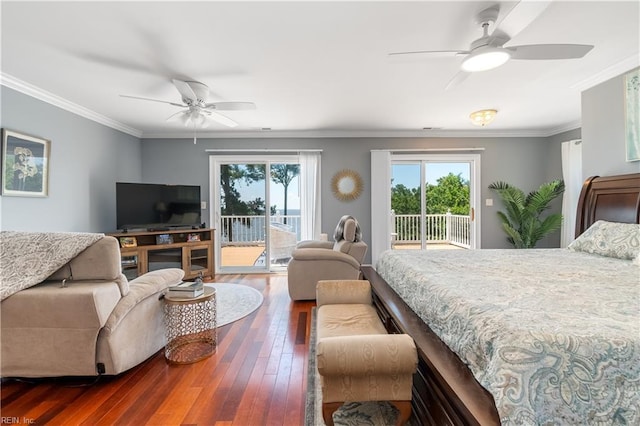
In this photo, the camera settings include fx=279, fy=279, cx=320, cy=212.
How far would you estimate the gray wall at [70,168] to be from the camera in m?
2.87

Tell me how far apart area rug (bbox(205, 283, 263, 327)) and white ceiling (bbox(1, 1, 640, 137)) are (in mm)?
2135

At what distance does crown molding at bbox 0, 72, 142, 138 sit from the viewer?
2.75m

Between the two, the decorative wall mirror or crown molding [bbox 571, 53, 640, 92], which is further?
the decorative wall mirror

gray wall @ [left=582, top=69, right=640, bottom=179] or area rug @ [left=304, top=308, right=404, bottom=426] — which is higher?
gray wall @ [left=582, top=69, right=640, bottom=179]

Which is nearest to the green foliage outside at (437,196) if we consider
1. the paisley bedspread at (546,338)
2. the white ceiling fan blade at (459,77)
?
the white ceiling fan blade at (459,77)

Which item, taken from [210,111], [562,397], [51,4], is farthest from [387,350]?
[210,111]

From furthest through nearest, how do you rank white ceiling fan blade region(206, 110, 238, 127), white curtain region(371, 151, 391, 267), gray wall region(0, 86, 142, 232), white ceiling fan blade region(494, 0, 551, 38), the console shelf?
white curtain region(371, 151, 391, 267), the console shelf, white ceiling fan blade region(206, 110, 238, 127), gray wall region(0, 86, 142, 232), white ceiling fan blade region(494, 0, 551, 38)

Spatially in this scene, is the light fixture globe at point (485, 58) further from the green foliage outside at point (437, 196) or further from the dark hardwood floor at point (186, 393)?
the green foliage outside at point (437, 196)

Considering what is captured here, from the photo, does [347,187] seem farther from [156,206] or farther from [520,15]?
[520,15]

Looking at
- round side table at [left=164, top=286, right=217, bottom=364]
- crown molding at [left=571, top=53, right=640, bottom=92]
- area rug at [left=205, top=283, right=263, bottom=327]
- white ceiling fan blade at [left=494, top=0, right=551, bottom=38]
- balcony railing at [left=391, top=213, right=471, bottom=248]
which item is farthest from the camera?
balcony railing at [left=391, top=213, right=471, bottom=248]

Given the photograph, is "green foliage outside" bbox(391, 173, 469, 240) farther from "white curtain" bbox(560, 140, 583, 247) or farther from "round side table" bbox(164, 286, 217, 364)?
"round side table" bbox(164, 286, 217, 364)

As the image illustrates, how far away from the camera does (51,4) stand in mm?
1755

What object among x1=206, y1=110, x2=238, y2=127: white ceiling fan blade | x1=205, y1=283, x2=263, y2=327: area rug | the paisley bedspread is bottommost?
x1=205, y1=283, x2=263, y2=327: area rug

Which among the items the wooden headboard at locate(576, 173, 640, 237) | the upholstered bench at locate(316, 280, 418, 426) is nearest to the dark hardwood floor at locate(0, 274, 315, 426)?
the upholstered bench at locate(316, 280, 418, 426)
